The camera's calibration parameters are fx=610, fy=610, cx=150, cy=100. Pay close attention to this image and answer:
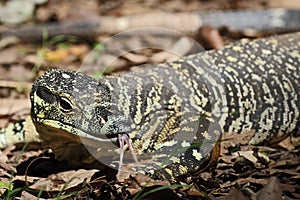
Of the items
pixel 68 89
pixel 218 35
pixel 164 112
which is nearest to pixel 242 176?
pixel 164 112

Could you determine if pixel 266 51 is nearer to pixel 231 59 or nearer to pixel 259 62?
pixel 259 62

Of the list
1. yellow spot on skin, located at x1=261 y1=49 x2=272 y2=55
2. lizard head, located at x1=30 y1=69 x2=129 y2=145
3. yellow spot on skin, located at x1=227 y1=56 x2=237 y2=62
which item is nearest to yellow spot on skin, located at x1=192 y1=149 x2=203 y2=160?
lizard head, located at x1=30 y1=69 x2=129 y2=145

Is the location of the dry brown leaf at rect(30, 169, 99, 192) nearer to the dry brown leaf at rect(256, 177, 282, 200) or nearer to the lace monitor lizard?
the lace monitor lizard

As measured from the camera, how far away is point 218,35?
9461mm

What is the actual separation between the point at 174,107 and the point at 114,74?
0.80 metres

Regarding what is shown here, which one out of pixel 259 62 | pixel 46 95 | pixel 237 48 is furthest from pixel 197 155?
pixel 237 48

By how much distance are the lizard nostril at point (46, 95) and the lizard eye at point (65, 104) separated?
71 mm

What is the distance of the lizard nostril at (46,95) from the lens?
Answer: 5.21 m

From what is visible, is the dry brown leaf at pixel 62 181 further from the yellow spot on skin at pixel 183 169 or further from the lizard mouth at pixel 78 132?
the yellow spot on skin at pixel 183 169

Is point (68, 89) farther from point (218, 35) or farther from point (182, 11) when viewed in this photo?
point (182, 11)

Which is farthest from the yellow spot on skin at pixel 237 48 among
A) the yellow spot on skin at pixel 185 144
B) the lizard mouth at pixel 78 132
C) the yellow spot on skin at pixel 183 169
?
the lizard mouth at pixel 78 132

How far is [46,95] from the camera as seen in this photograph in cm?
524

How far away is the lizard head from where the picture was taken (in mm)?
5066

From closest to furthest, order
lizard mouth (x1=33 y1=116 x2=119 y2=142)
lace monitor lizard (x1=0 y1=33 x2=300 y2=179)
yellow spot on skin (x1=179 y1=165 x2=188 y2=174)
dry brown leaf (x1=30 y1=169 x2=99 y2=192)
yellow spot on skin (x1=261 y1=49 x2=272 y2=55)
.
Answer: dry brown leaf (x1=30 y1=169 x2=99 y2=192) < lizard mouth (x1=33 y1=116 x2=119 y2=142) < lace monitor lizard (x1=0 y1=33 x2=300 y2=179) < yellow spot on skin (x1=179 y1=165 x2=188 y2=174) < yellow spot on skin (x1=261 y1=49 x2=272 y2=55)
